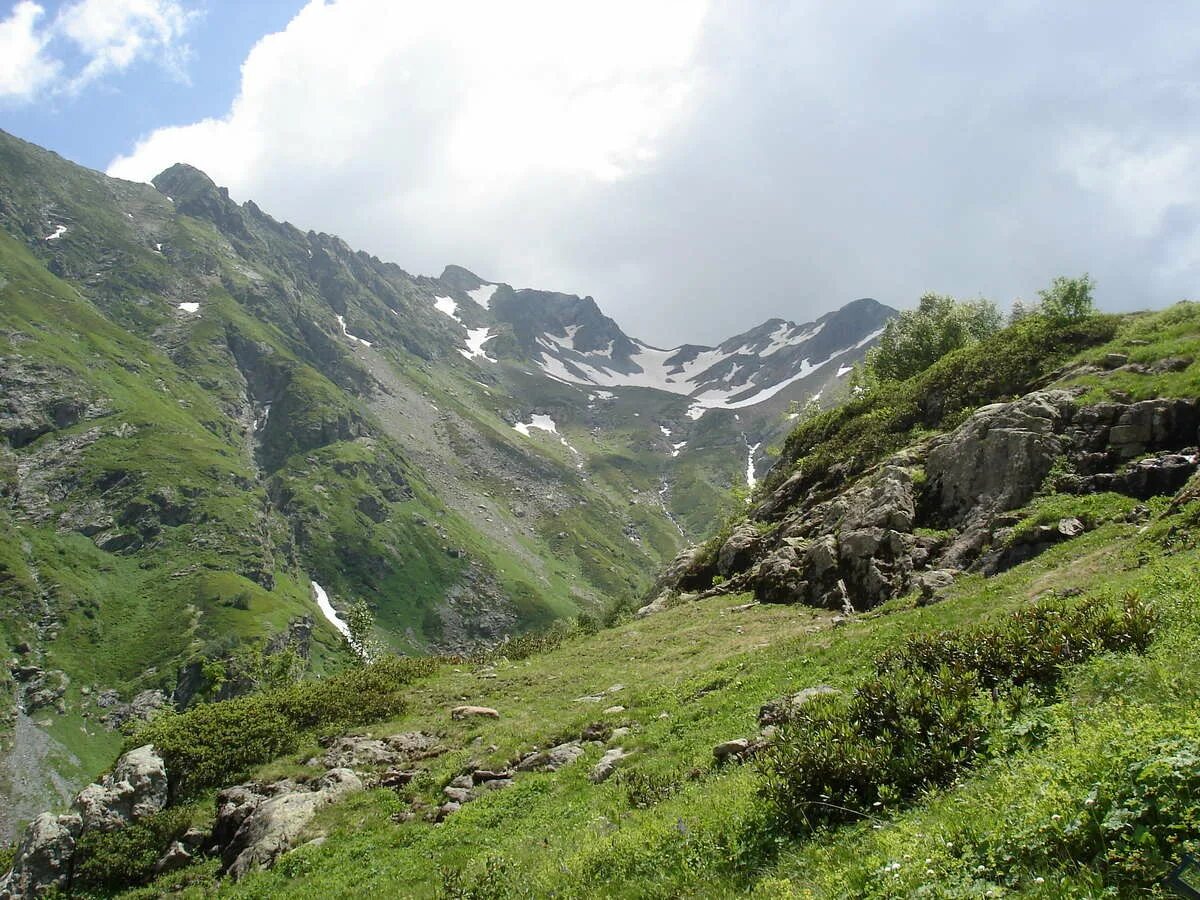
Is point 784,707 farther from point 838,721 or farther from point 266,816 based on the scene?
point 266,816

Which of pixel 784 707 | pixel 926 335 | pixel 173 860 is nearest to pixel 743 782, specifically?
pixel 784 707

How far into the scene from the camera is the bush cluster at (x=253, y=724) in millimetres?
23359

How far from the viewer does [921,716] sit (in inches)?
399

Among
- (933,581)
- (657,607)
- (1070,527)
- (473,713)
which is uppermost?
(1070,527)

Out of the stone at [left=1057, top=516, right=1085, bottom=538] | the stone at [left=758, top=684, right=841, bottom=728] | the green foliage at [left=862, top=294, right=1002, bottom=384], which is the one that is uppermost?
the green foliage at [left=862, top=294, right=1002, bottom=384]

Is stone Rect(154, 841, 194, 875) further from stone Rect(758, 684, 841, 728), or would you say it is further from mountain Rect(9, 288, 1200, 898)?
stone Rect(758, 684, 841, 728)

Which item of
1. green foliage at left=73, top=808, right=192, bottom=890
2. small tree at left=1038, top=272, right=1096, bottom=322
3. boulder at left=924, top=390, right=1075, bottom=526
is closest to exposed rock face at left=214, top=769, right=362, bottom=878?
green foliage at left=73, top=808, right=192, bottom=890

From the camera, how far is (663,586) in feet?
175

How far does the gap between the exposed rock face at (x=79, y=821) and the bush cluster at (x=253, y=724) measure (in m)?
0.82

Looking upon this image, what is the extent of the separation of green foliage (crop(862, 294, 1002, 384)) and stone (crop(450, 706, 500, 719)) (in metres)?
49.9

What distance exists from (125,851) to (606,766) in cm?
1560

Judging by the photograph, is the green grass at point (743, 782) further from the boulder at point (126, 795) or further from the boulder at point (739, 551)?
the boulder at point (739, 551)

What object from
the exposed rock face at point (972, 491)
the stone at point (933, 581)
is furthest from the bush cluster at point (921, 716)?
the exposed rock face at point (972, 491)

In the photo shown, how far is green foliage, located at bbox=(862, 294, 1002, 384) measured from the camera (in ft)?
207
